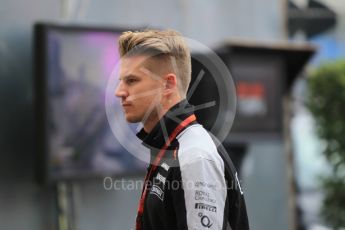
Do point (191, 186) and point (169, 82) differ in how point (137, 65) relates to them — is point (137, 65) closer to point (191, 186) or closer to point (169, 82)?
point (169, 82)

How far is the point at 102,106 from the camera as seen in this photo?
5.49 m

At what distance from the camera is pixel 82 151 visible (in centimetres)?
532

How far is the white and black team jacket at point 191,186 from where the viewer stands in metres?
1.99

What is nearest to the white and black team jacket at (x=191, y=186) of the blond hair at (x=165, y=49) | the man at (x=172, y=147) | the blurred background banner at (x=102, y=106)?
the man at (x=172, y=147)

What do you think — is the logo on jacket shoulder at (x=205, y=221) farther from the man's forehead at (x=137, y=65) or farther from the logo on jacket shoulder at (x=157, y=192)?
the man's forehead at (x=137, y=65)

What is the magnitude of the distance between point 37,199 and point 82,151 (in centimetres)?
63

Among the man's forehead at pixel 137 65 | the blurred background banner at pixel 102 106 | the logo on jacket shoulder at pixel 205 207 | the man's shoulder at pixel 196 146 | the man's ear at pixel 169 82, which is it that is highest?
the man's forehead at pixel 137 65

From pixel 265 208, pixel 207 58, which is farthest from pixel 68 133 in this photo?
pixel 265 208

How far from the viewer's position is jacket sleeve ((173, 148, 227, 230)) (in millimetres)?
1984

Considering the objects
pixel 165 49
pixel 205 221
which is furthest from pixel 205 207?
pixel 165 49

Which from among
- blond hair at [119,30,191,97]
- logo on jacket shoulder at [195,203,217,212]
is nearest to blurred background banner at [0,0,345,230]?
blond hair at [119,30,191,97]

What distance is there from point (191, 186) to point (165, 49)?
1.71ft

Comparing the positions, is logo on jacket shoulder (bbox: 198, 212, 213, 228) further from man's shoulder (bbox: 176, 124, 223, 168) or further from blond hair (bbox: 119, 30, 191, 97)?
blond hair (bbox: 119, 30, 191, 97)

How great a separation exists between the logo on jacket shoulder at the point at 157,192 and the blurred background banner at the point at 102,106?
127 cm
